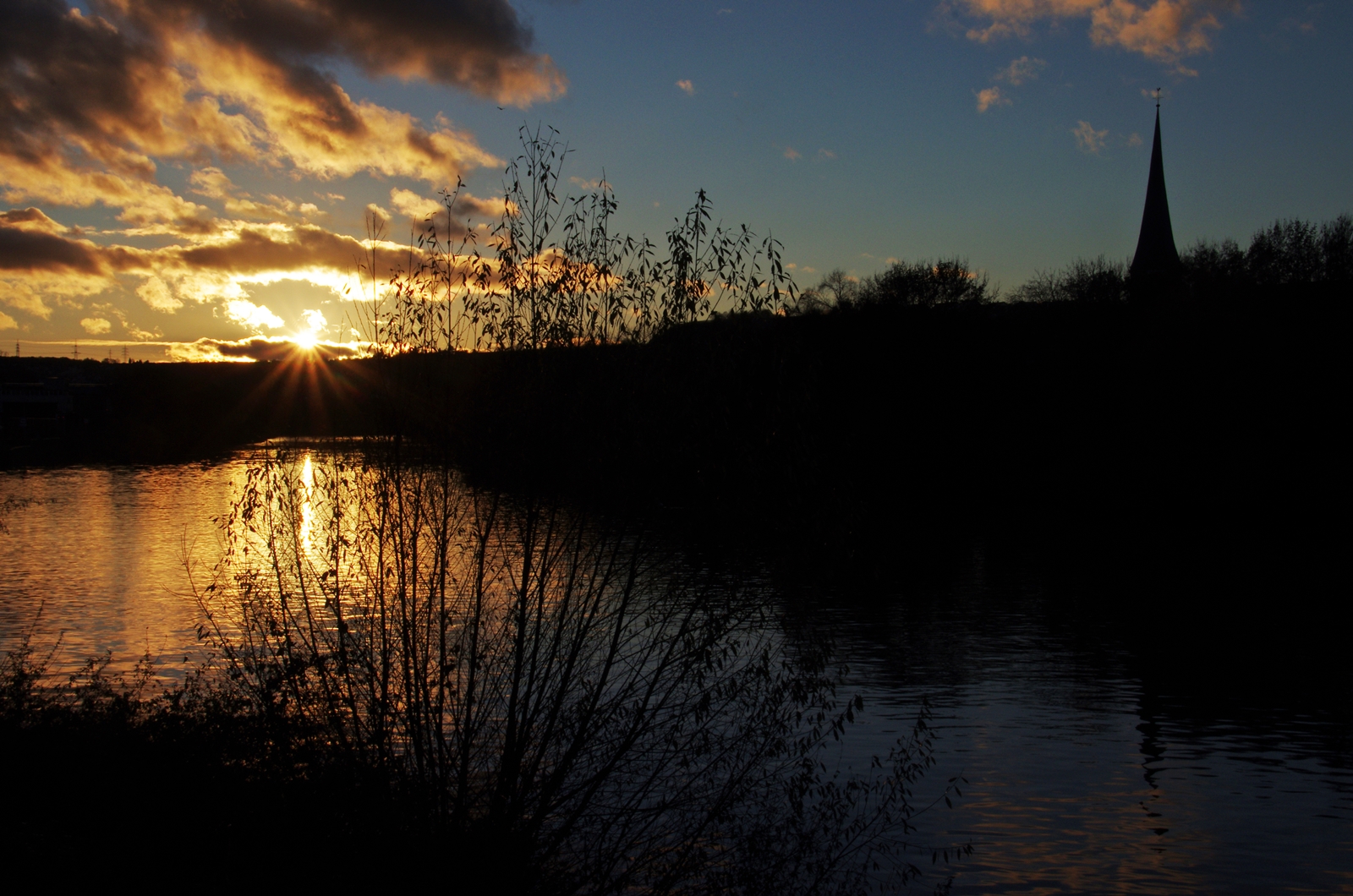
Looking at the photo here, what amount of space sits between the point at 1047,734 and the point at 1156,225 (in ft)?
294

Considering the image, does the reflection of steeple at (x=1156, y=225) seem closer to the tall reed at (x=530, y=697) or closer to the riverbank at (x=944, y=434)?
the riverbank at (x=944, y=434)

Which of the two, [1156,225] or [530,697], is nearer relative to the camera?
[530,697]

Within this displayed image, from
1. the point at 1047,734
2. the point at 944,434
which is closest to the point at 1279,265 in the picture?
the point at 944,434

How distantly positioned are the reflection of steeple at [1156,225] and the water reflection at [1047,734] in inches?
2868

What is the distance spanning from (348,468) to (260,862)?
3707 mm

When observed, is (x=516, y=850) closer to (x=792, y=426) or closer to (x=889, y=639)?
(x=792, y=426)

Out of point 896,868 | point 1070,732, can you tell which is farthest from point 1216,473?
point 896,868

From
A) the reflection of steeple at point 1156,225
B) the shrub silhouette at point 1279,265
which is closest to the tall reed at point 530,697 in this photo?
the shrub silhouette at point 1279,265

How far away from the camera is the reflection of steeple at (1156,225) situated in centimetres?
9006

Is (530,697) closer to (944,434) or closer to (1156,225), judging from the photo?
(944,434)

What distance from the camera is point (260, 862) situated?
817cm

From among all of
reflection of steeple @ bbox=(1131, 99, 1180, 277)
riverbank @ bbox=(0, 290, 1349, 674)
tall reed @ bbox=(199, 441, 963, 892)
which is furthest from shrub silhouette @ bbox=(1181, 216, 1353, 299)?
tall reed @ bbox=(199, 441, 963, 892)

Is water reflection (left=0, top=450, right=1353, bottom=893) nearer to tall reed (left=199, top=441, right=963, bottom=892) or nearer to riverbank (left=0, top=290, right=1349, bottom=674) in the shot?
tall reed (left=199, top=441, right=963, bottom=892)

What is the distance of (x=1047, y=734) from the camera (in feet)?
53.5
